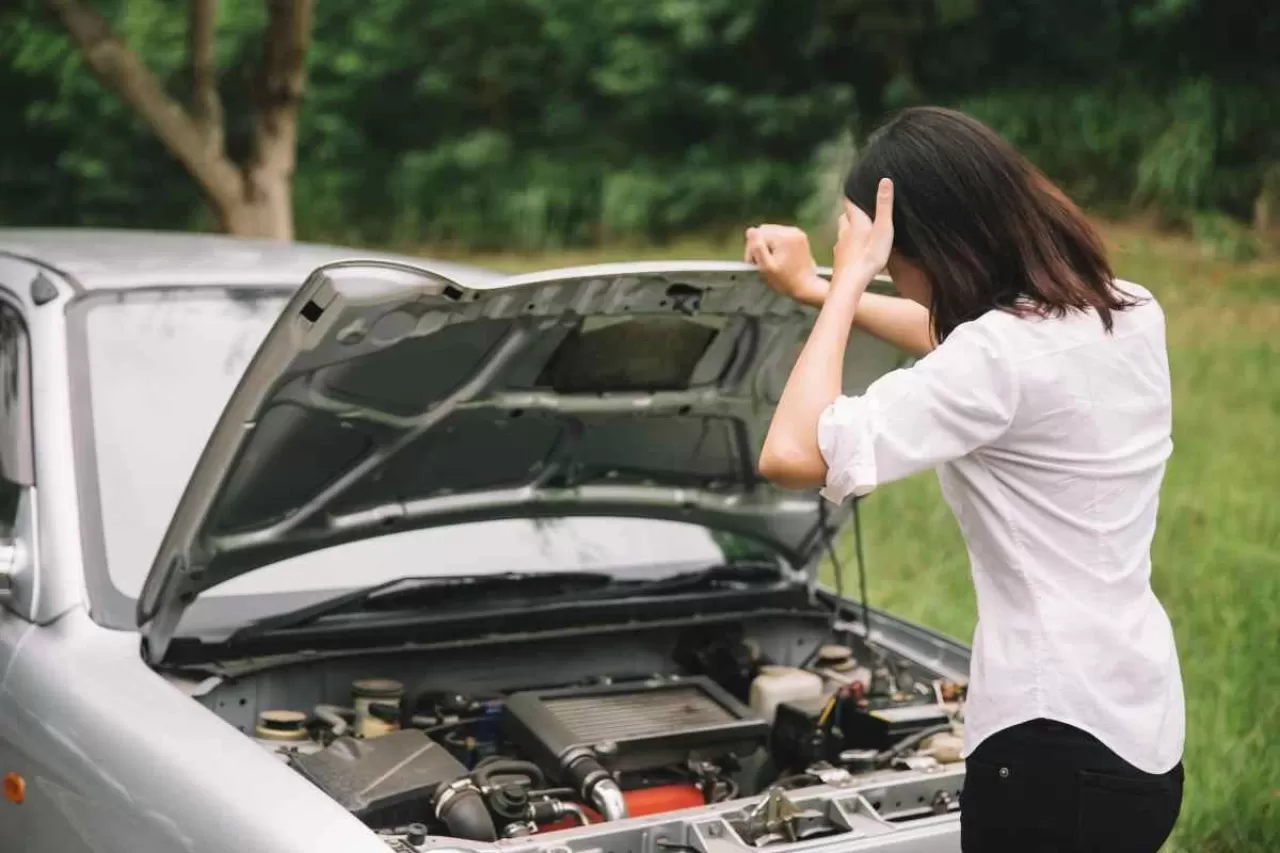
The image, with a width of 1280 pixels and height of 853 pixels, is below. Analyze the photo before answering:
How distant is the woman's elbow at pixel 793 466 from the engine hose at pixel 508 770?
0.94m

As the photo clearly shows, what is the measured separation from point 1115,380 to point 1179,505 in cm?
567

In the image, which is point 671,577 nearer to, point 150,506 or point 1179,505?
point 150,506

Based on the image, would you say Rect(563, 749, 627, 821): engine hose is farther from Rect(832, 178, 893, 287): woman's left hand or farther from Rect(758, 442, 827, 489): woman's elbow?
Rect(832, 178, 893, 287): woman's left hand

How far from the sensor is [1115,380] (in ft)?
7.54

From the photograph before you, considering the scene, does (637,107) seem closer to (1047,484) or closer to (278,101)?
(278,101)

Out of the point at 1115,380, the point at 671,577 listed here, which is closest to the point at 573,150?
the point at 671,577

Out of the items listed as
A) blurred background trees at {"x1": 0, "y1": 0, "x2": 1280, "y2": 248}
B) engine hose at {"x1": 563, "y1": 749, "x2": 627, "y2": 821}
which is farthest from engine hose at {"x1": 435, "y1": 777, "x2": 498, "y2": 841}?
blurred background trees at {"x1": 0, "y1": 0, "x2": 1280, "y2": 248}

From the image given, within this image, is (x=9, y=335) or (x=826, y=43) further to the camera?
(x=826, y=43)

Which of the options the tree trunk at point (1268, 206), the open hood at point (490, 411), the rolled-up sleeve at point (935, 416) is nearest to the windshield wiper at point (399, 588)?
the open hood at point (490, 411)

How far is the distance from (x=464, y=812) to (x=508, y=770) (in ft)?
0.76

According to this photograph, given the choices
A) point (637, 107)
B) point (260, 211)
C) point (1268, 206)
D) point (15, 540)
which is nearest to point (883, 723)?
point (15, 540)

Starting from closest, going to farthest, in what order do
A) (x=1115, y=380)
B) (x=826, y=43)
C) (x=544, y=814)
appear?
(x=1115, y=380), (x=544, y=814), (x=826, y=43)

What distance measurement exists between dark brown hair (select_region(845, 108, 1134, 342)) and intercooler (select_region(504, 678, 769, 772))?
46.3 inches

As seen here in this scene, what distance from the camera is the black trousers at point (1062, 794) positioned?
2.26 meters
